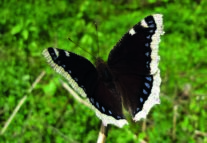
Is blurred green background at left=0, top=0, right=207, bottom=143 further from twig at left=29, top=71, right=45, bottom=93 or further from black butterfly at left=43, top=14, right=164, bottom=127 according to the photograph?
black butterfly at left=43, top=14, right=164, bottom=127

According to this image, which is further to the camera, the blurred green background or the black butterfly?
the blurred green background

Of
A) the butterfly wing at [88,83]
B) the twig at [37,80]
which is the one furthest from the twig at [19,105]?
the butterfly wing at [88,83]

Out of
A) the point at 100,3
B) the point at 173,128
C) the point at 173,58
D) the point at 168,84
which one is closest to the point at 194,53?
the point at 173,58

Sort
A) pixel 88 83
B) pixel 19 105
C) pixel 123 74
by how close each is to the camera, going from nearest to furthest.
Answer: pixel 88 83 < pixel 123 74 < pixel 19 105

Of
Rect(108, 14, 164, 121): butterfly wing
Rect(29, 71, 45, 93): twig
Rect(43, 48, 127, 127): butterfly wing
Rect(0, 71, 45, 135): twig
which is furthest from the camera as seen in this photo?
Rect(29, 71, 45, 93): twig

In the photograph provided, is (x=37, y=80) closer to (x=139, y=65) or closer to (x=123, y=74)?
(x=123, y=74)

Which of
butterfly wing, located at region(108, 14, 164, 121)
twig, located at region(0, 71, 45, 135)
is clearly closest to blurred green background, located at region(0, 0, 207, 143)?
twig, located at region(0, 71, 45, 135)

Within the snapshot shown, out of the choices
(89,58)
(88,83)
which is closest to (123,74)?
(88,83)

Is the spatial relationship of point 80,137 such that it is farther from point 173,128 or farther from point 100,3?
A: point 100,3
